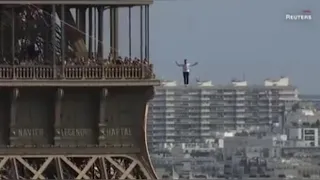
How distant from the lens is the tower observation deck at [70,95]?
32688mm

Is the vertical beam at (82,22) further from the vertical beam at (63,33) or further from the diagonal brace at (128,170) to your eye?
the diagonal brace at (128,170)

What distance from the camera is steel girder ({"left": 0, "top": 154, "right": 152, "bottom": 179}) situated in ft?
107

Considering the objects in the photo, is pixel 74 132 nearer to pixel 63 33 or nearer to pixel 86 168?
pixel 86 168

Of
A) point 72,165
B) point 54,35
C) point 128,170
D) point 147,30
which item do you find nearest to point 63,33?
point 54,35

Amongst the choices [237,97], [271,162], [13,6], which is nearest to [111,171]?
[13,6]

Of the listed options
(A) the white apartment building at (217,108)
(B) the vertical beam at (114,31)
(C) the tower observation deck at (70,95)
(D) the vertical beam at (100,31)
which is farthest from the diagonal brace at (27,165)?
(A) the white apartment building at (217,108)

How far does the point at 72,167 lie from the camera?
32812mm

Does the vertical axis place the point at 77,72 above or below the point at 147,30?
below

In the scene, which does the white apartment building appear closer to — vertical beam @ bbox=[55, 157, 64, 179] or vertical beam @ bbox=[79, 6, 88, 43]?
vertical beam @ bbox=[79, 6, 88, 43]

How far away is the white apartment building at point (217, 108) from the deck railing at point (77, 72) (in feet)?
454

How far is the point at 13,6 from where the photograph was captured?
32.8 meters

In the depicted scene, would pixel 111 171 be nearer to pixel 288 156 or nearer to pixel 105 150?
pixel 105 150

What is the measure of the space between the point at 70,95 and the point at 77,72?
461mm

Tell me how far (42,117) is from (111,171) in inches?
60.6
